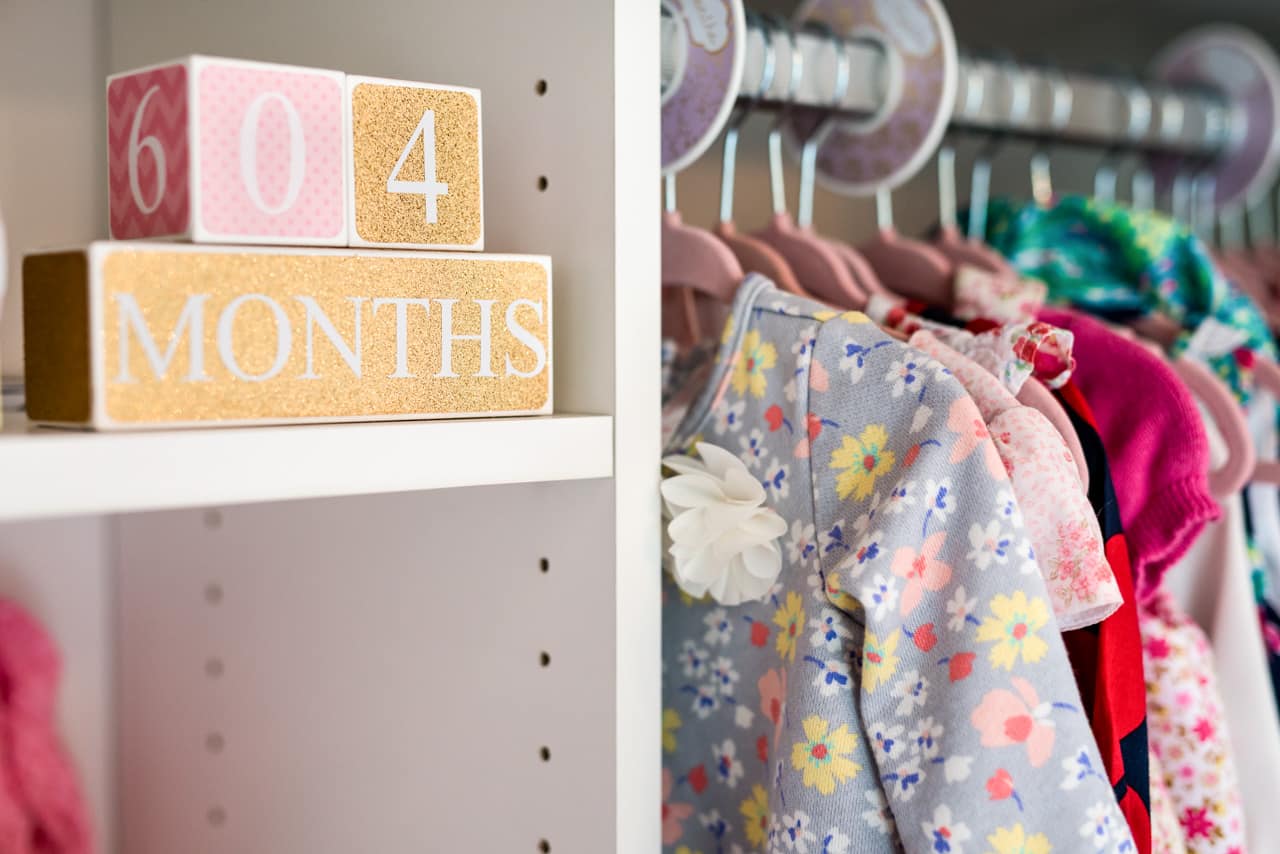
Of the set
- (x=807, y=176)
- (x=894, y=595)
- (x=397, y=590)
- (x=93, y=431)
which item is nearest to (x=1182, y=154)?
(x=807, y=176)

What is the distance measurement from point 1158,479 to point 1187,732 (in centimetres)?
17

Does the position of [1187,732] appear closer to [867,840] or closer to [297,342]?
[867,840]

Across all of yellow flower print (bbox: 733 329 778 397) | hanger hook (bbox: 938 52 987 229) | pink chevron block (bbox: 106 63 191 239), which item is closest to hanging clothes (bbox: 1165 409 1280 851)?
hanger hook (bbox: 938 52 987 229)

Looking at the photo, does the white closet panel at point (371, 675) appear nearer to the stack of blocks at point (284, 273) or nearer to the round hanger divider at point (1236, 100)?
the stack of blocks at point (284, 273)

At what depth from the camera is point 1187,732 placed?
799 millimetres

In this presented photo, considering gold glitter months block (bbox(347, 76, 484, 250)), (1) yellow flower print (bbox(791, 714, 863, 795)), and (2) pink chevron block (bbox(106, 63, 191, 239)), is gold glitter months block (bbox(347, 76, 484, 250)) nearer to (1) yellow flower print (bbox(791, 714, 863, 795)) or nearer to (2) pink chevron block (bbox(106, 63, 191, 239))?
(2) pink chevron block (bbox(106, 63, 191, 239))

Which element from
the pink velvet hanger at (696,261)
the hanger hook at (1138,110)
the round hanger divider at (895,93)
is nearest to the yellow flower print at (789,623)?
the pink velvet hanger at (696,261)

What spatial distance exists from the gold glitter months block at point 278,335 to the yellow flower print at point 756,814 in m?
0.30

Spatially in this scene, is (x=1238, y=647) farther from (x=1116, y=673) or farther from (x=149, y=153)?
(x=149, y=153)

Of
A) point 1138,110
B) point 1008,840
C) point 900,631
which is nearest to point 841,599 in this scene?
point 900,631

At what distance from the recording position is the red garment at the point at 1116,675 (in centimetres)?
64

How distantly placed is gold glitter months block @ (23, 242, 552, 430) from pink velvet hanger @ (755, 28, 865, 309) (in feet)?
1.10

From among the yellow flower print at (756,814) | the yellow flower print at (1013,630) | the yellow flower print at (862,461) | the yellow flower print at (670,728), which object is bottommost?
the yellow flower print at (756,814)

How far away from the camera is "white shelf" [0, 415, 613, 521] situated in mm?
436
